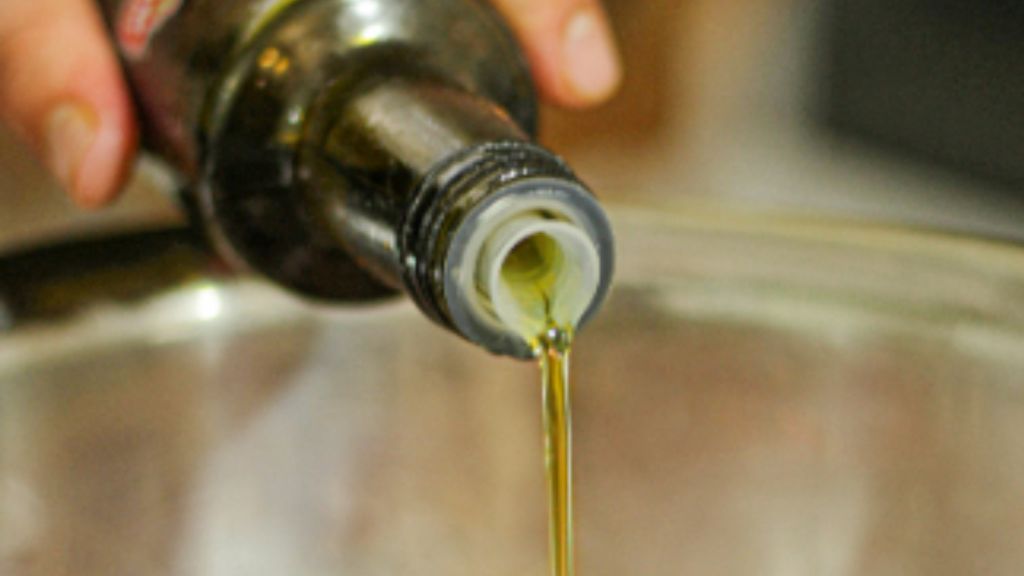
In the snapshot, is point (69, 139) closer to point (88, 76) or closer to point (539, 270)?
point (88, 76)

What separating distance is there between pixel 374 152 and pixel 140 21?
4.6 inches

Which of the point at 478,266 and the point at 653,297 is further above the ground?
the point at 653,297

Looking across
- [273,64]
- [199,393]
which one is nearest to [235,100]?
[273,64]

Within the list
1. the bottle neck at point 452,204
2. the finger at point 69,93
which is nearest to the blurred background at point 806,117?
the finger at point 69,93

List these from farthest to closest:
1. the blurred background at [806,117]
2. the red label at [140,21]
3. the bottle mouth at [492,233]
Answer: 1. the blurred background at [806,117]
2. the red label at [140,21]
3. the bottle mouth at [492,233]

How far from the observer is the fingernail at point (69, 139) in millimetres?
406

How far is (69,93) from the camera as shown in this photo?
0.41 m

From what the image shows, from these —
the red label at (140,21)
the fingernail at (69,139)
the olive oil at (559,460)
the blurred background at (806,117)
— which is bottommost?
the fingernail at (69,139)

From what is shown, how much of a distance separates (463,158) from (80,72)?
18 cm

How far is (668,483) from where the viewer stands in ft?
1.54

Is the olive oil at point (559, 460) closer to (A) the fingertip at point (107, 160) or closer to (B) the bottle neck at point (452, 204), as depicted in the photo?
(B) the bottle neck at point (452, 204)

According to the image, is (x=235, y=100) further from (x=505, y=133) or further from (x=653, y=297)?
(x=653, y=297)

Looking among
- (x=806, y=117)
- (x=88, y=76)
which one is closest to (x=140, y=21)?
(x=88, y=76)

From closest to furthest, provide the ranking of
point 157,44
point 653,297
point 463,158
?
point 463,158
point 157,44
point 653,297
